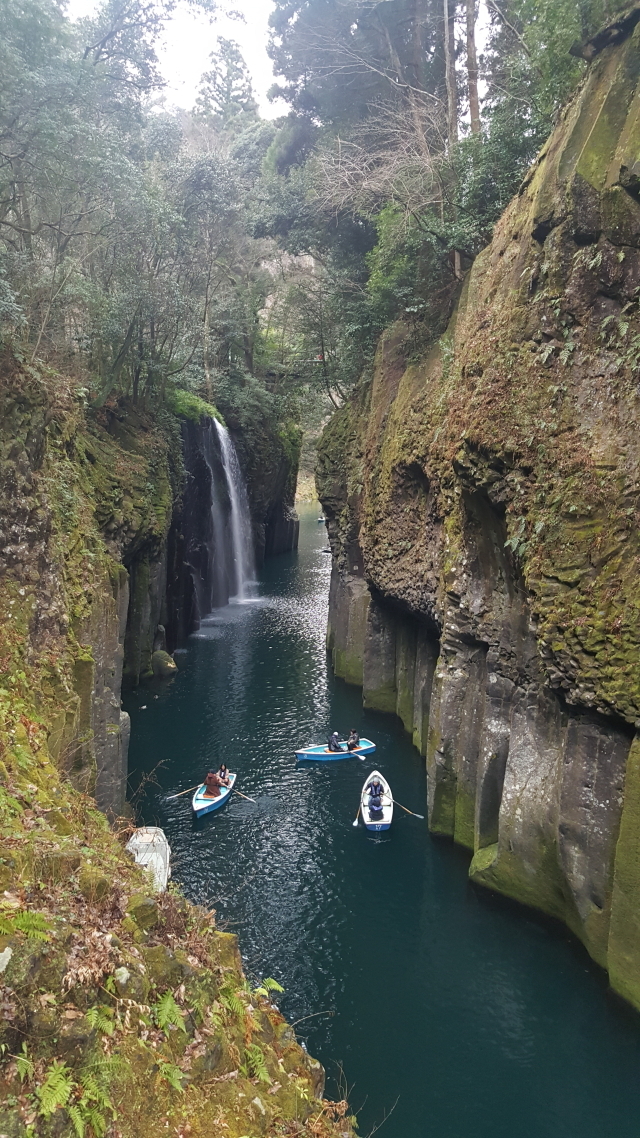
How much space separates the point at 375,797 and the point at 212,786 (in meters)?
4.36

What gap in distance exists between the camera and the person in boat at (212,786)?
18.3 metres

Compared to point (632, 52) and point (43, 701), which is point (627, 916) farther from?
point (632, 52)

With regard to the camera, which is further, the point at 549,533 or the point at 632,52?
the point at 549,533

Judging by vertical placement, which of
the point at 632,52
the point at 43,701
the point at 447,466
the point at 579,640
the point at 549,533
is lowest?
the point at 43,701

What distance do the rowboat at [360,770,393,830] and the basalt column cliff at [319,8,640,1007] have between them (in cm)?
118

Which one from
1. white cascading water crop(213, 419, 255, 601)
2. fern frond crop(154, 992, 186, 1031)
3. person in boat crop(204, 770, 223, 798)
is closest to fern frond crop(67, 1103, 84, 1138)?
fern frond crop(154, 992, 186, 1031)

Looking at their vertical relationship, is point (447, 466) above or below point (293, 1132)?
above

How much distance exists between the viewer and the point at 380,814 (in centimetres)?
1761

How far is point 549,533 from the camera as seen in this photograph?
13.0 metres

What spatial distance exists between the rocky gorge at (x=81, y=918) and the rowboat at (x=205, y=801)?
234 centimetres

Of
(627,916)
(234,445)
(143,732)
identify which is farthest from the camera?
(234,445)

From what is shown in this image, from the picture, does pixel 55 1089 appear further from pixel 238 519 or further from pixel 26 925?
pixel 238 519

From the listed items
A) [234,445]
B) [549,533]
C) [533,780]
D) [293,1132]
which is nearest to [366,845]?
[533,780]

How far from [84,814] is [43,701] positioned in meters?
2.83
